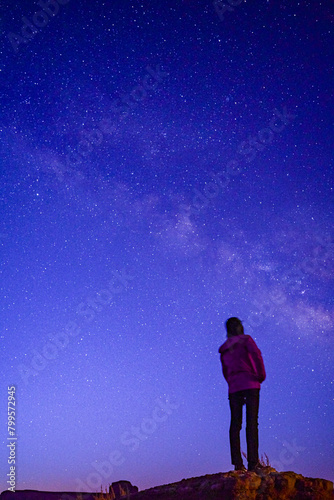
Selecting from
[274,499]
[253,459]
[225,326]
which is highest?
[225,326]

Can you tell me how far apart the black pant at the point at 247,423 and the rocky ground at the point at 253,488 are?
53 centimetres

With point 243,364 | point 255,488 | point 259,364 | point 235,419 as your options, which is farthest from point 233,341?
point 255,488

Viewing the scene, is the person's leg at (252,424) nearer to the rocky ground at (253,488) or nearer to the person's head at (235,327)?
the rocky ground at (253,488)

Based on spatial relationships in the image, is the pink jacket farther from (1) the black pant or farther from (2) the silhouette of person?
(1) the black pant

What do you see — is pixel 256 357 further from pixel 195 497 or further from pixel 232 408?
pixel 195 497

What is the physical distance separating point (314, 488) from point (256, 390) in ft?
4.46

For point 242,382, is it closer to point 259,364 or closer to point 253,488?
point 259,364

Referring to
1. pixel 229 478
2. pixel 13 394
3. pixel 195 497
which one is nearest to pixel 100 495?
pixel 195 497

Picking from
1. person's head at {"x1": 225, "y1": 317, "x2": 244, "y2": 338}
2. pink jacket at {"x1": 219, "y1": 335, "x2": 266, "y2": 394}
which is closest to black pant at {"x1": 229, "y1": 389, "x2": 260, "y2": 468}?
pink jacket at {"x1": 219, "y1": 335, "x2": 266, "y2": 394}

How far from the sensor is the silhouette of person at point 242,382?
564cm

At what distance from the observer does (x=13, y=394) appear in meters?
10.9

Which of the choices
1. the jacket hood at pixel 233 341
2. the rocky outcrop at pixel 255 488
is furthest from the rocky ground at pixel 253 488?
the jacket hood at pixel 233 341

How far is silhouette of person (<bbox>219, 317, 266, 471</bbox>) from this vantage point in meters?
5.64

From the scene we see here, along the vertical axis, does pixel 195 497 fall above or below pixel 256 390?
below
